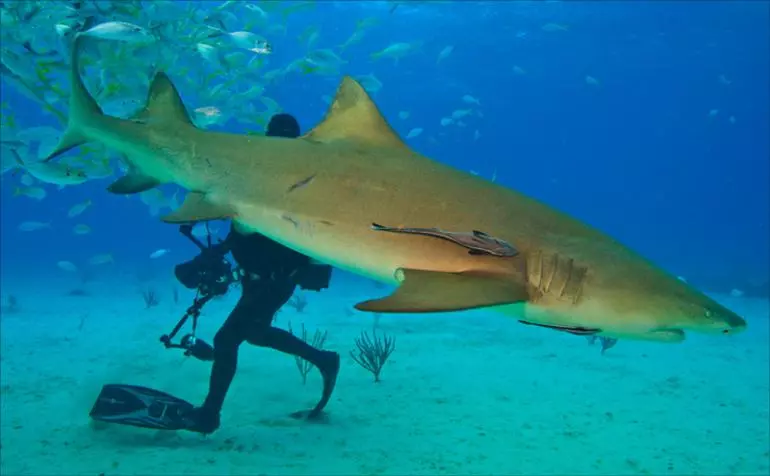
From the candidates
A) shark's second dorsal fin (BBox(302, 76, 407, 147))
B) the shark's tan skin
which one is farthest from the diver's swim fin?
shark's second dorsal fin (BBox(302, 76, 407, 147))

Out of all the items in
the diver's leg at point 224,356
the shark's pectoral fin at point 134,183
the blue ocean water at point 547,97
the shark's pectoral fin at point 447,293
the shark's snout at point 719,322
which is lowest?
the diver's leg at point 224,356

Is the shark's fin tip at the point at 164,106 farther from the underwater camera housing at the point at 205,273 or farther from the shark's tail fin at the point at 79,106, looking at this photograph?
the underwater camera housing at the point at 205,273

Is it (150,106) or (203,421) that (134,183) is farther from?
(203,421)

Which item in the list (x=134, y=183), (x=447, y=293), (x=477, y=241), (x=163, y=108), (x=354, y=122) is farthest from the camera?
(x=134, y=183)

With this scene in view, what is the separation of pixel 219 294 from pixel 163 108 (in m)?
2.49

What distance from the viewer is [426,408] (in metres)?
7.15

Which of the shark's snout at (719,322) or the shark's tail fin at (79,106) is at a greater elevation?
the shark's tail fin at (79,106)

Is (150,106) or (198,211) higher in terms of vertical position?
(150,106)

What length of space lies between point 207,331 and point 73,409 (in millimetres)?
6583

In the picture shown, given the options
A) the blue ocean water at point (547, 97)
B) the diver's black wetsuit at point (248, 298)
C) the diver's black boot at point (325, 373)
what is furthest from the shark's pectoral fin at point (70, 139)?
the blue ocean water at point (547, 97)

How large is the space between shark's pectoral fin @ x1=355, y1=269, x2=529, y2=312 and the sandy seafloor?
354 centimetres

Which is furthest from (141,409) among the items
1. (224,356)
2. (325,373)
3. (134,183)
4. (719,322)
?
(719,322)

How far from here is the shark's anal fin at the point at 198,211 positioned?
3.22m

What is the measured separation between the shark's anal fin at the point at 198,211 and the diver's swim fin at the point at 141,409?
3081mm
